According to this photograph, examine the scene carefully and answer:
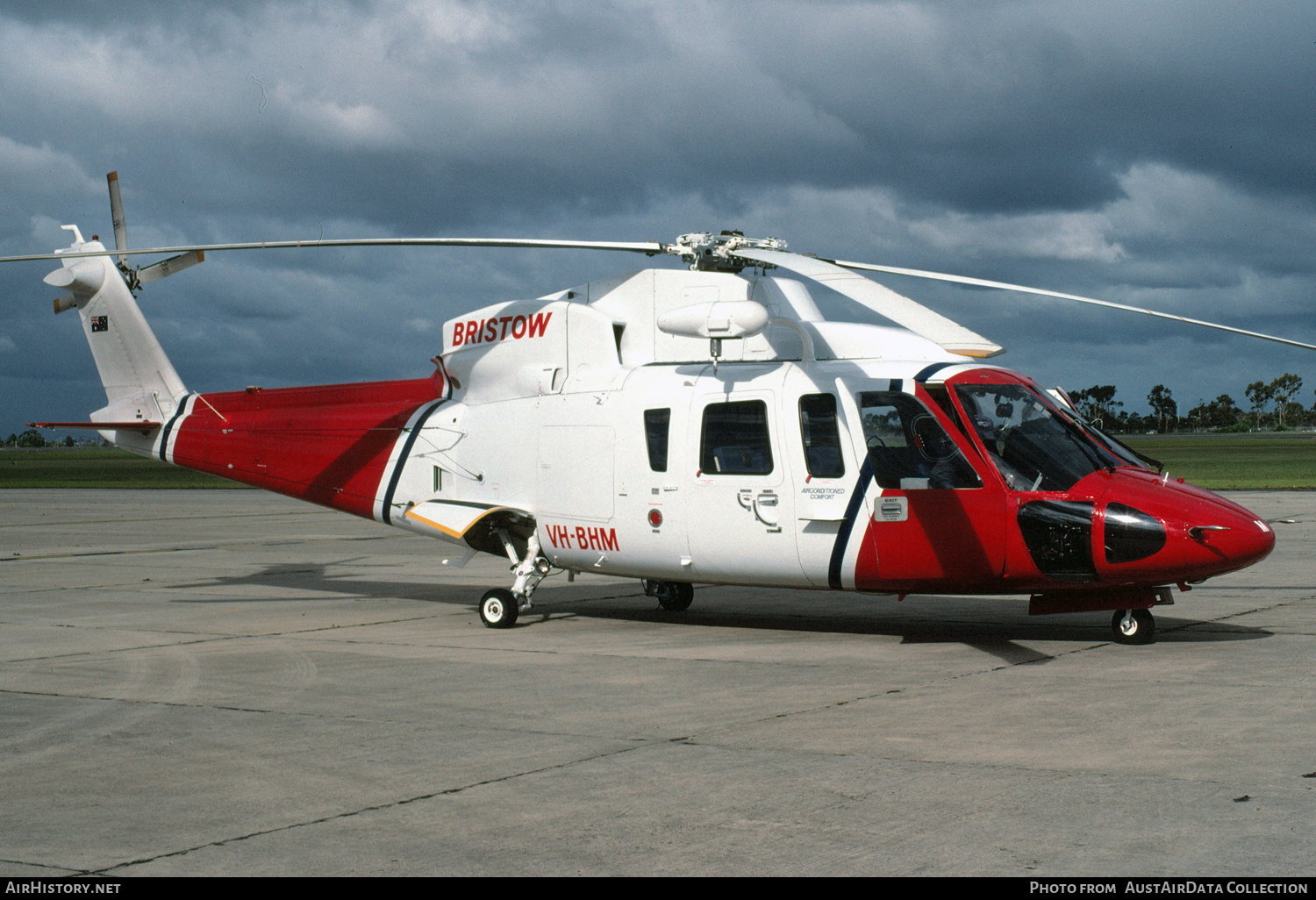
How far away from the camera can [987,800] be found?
614cm

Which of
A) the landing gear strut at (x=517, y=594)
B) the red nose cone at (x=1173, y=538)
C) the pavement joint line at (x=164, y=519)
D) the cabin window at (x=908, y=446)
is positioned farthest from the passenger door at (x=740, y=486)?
the pavement joint line at (x=164, y=519)

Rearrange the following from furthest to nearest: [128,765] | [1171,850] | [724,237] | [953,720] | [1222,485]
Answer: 1. [1222,485]
2. [724,237]
3. [953,720]
4. [128,765]
5. [1171,850]

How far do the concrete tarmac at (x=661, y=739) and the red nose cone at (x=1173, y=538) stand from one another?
2.59 ft

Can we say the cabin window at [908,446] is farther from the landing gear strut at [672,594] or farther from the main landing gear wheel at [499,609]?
the main landing gear wheel at [499,609]

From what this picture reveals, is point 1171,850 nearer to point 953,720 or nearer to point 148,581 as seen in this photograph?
point 953,720

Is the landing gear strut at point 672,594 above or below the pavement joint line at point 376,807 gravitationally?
above

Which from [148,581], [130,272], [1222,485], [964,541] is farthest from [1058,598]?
[1222,485]

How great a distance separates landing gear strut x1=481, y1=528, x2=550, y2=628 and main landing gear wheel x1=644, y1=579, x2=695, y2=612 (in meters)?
1.42

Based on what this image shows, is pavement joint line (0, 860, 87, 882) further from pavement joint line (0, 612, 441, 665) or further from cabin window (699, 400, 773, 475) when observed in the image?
cabin window (699, 400, 773, 475)

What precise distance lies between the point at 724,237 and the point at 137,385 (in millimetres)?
9551

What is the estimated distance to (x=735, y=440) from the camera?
38.9 ft

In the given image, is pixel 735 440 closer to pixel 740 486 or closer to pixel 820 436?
pixel 740 486

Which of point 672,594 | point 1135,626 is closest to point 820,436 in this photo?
point 1135,626

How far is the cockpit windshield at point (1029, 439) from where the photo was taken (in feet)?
34.8
